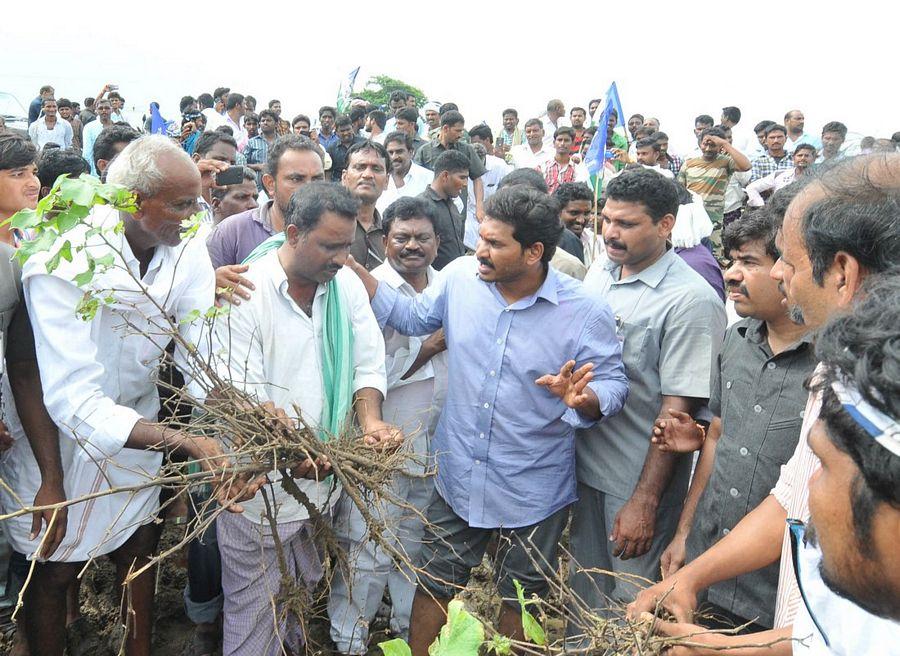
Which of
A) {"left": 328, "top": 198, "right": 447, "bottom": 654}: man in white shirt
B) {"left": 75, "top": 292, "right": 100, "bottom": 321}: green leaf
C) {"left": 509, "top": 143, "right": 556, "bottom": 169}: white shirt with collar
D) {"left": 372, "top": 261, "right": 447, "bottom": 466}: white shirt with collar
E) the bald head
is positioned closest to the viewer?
the bald head

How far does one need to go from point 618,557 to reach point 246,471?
170 centimetres

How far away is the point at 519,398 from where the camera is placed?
292 centimetres

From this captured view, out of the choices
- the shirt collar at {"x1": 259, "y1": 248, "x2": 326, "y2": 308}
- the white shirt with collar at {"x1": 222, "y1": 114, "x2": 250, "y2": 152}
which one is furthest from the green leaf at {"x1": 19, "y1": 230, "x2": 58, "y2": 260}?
the white shirt with collar at {"x1": 222, "y1": 114, "x2": 250, "y2": 152}

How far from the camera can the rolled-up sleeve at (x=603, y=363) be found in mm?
2770

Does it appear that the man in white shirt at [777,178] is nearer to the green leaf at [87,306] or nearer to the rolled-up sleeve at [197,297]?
the rolled-up sleeve at [197,297]

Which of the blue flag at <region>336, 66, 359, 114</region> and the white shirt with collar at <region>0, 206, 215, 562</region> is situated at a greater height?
the blue flag at <region>336, 66, 359, 114</region>

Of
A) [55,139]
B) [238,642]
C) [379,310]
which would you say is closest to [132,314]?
[379,310]

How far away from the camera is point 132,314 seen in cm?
255

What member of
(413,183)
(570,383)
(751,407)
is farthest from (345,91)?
(751,407)

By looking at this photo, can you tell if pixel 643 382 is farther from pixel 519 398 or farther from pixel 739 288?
pixel 739 288

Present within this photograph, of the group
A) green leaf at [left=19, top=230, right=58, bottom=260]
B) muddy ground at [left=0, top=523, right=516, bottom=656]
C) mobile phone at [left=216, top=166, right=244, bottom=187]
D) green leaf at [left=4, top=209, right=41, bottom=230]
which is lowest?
muddy ground at [left=0, top=523, right=516, bottom=656]

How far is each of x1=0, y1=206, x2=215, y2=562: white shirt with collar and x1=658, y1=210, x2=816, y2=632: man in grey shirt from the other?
1.81 meters

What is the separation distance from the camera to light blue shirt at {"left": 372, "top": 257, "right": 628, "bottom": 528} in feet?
9.55

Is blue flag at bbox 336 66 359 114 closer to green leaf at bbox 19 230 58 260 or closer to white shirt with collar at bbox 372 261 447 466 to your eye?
white shirt with collar at bbox 372 261 447 466
